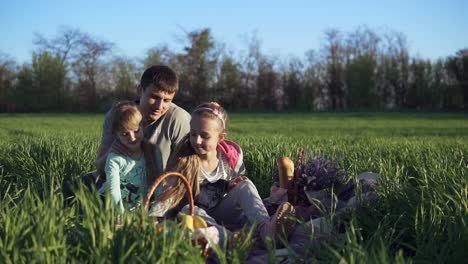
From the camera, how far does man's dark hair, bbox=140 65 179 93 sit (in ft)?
13.3

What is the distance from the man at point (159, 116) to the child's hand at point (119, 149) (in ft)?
1.15

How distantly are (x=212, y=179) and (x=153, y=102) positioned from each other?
772 millimetres

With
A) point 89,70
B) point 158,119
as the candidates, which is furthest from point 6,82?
point 158,119

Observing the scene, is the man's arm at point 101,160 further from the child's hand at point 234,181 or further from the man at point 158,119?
the child's hand at point 234,181

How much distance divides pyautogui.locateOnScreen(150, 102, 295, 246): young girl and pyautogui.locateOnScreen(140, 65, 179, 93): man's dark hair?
1.16 ft

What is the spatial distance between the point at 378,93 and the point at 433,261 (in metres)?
37.6

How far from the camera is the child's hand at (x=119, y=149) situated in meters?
3.56

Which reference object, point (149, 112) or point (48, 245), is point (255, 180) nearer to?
point (149, 112)

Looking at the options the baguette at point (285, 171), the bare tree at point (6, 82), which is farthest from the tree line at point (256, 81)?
the baguette at point (285, 171)

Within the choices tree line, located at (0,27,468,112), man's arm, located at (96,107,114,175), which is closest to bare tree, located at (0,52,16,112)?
tree line, located at (0,27,468,112)

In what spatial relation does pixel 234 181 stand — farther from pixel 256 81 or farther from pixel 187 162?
pixel 256 81

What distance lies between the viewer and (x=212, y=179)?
3885 mm

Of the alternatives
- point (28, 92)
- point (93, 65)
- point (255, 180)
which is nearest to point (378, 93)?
point (93, 65)

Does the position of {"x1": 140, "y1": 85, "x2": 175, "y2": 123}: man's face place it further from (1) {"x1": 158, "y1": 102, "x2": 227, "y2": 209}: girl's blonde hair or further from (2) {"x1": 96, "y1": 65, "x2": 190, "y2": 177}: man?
(1) {"x1": 158, "y1": 102, "x2": 227, "y2": 209}: girl's blonde hair
